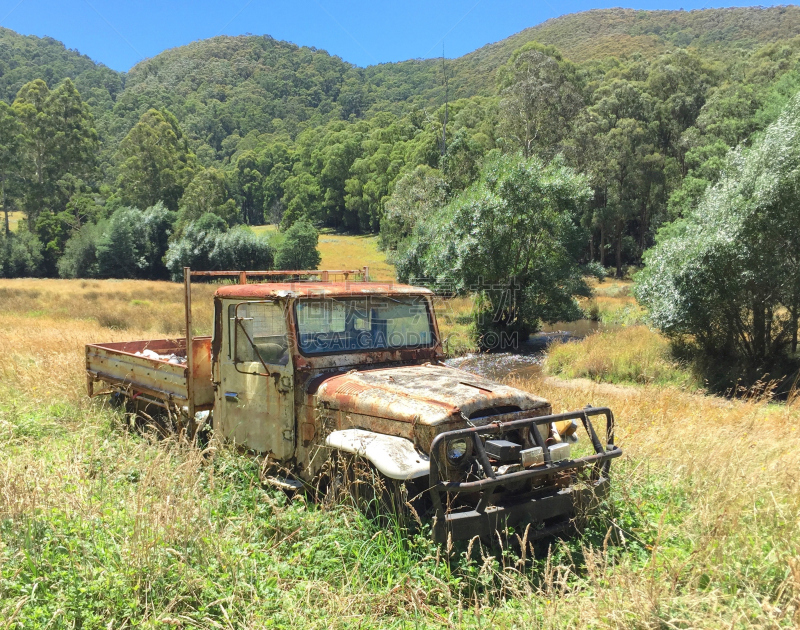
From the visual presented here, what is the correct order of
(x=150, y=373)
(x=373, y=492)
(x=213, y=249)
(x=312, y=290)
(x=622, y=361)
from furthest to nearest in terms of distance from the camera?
(x=213, y=249) → (x=622, y=361) → (x=150, y=373) → (x=312, y=290) → (x=373, y=492)

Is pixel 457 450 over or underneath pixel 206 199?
underneath

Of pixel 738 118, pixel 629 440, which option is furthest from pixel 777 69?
pixel 629 440

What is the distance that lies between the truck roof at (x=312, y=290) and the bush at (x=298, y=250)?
140 ft

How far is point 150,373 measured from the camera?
6793mm

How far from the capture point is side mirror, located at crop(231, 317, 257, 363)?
555 cm

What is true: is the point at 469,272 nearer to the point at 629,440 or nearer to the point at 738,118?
the point at 629,440

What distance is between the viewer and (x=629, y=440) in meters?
6.54

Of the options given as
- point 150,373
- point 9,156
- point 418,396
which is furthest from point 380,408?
point 9,156

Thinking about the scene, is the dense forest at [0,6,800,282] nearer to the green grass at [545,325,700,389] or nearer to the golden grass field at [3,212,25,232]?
the golden grass field at [3,212,25,232]

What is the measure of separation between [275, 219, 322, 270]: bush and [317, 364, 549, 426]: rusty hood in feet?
144

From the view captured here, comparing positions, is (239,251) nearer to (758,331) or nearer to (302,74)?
(758,331)

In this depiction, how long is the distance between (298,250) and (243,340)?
148ft

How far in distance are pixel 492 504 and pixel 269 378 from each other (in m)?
2.30

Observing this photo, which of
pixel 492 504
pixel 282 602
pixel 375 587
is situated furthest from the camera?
pixel 492 504
